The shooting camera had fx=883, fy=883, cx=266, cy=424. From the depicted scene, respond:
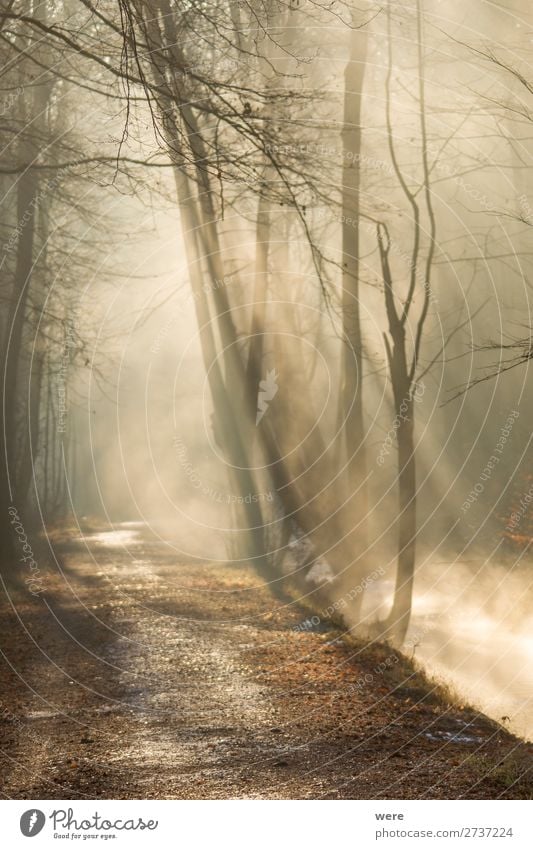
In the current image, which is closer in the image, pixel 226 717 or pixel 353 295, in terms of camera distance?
pixel 226 717

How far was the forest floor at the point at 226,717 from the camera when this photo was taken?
7.20 metres

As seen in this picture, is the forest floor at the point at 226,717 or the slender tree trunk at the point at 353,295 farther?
the slender tree trunk at the point at 353,295

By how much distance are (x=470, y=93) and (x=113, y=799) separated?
964cm

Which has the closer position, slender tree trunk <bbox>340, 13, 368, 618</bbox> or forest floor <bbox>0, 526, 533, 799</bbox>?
forest floor <bbox>0, 526, 533, 799</bbox>

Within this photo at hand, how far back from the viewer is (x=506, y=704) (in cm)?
1052

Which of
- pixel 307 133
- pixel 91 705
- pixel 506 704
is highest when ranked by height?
pixel 307 133

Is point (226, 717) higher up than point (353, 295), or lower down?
lower down

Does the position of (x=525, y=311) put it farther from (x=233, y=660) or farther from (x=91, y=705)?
(x=91, y=705)

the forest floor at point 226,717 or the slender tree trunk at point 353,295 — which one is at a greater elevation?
the slender tree trunk at point 353,295

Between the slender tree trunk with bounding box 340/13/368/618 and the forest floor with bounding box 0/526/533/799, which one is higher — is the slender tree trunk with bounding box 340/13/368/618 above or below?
above

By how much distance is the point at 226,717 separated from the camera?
893 cm

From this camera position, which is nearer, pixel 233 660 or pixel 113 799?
pixel 113 799

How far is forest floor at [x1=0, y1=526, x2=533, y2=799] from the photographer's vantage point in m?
7.20

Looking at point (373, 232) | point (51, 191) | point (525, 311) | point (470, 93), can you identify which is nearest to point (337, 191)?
point (470, 93)
